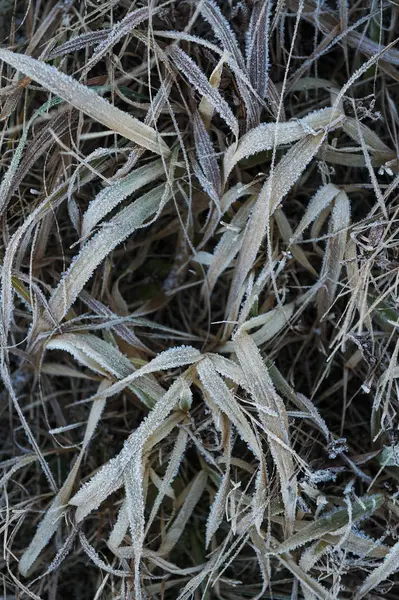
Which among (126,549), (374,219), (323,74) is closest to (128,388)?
(126,549)

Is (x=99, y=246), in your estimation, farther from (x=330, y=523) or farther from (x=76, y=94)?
(x=330, y=523)

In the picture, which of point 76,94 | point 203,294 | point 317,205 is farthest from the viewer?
point 203,294

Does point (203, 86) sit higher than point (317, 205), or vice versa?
point (203, 86)

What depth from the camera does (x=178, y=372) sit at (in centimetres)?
107

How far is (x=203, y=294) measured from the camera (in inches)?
45.3

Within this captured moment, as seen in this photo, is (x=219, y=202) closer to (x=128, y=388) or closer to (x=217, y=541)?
(x=128, y=388)

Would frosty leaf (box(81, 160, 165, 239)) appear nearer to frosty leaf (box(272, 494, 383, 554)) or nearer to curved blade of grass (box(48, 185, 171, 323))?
curved blade of grass (box(48, 185, 171, 323))

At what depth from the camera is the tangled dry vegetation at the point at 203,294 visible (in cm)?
96

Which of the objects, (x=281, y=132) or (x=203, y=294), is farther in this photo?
(x=203, y=294)

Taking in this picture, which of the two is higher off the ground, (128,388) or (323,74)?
(323,74)

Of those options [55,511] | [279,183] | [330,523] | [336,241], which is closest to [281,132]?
[279,183]

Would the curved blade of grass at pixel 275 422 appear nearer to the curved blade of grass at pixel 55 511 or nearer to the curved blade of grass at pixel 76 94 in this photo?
the curved blade of grass at pixel 55 511

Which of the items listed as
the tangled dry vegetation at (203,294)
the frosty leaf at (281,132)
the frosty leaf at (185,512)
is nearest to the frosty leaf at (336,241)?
the tangled dry vegetation at (203,294)

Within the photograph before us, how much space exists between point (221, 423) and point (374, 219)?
38 cm
